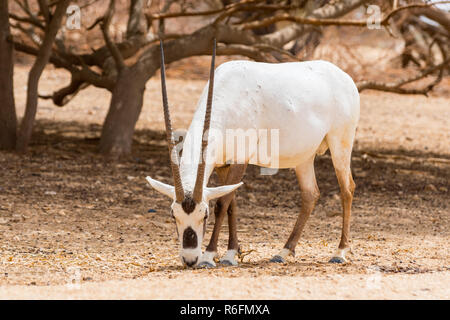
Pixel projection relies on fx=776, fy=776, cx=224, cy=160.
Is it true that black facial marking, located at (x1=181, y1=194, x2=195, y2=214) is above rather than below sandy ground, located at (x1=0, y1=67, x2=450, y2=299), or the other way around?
above

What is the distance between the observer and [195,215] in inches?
196

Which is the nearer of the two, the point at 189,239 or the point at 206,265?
the point at 189,239

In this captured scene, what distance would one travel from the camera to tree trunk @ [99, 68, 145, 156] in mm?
10594

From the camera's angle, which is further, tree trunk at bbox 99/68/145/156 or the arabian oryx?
tree trunk at bbox 99/68/145/156

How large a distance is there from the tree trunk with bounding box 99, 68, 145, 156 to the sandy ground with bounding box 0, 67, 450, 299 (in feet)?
0.76

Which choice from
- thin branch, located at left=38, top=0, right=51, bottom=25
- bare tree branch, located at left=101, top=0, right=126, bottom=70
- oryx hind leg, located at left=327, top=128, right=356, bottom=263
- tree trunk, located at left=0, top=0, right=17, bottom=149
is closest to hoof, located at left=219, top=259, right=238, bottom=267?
oryx hind leg, located at left=327, top=128, right=356, bottom=263

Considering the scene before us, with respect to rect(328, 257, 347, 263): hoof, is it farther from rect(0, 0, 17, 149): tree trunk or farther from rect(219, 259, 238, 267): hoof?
rect(0, 0, 17, 149): tree trunk

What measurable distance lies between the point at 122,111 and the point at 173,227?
372cm

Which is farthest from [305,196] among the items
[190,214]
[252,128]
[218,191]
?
[190,214]

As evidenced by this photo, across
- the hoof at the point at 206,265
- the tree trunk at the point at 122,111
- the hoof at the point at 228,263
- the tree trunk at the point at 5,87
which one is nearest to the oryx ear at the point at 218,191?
the hoof at the point at 206,265

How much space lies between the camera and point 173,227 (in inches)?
287

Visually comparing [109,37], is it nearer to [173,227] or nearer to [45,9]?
[45,9]

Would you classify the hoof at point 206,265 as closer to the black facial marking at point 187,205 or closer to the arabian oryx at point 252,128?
the arabian oryx at point 252,128

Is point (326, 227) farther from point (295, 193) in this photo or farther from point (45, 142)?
point (45, 142)
